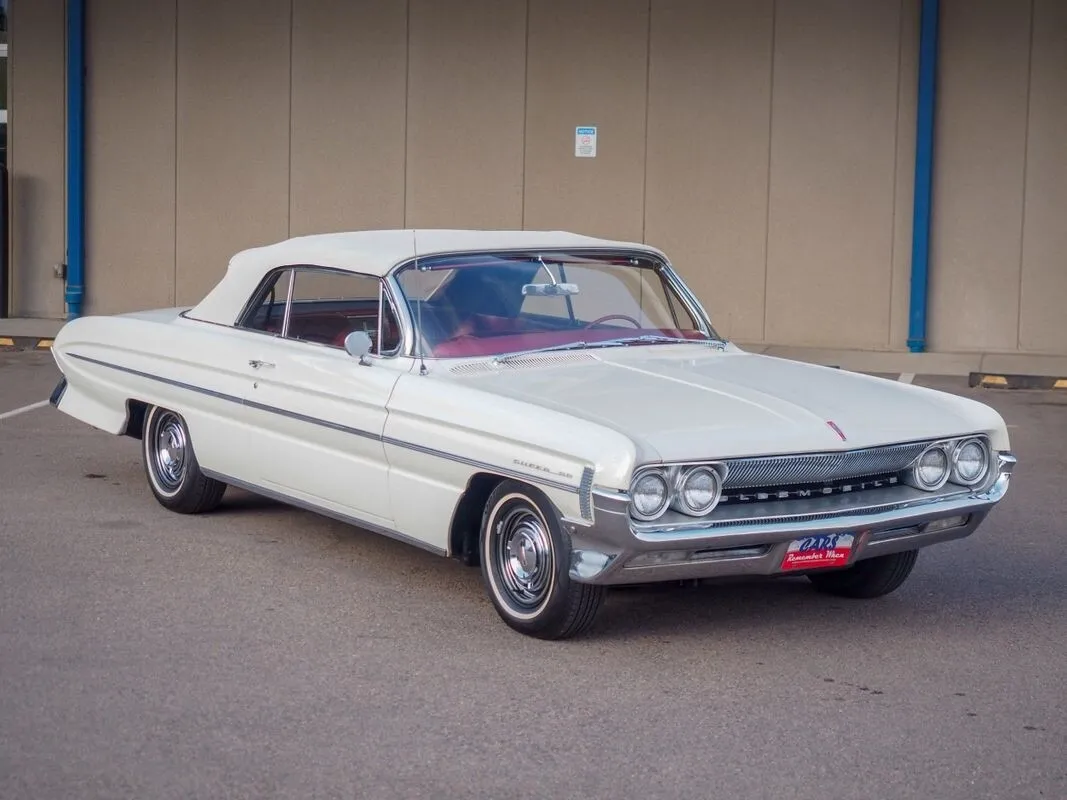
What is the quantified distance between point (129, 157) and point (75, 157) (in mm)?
553

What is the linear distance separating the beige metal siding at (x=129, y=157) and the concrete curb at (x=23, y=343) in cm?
173

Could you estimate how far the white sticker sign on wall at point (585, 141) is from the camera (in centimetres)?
1641

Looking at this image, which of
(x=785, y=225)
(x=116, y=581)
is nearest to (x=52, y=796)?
(x=116, y=581)

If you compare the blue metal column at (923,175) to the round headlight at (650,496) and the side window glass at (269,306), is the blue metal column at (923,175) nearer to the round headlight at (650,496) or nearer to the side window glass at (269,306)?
the side window glass at (269,306)

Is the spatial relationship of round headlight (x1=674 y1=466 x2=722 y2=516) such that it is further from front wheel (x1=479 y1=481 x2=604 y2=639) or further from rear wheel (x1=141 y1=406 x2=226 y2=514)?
rear wheel (x1=141 y1=406 x2=226 y2=514)

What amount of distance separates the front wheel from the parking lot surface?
0.09m

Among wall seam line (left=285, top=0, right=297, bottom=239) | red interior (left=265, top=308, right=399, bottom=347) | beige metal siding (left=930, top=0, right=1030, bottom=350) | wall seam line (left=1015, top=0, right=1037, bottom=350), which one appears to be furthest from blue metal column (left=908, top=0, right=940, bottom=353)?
red interior (left=265, top=308, right=399, bottom=347)

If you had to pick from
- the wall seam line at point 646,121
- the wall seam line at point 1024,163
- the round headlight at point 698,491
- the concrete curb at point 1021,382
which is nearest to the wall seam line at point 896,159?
the wall seam line at point 1024,163

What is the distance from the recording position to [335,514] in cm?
678

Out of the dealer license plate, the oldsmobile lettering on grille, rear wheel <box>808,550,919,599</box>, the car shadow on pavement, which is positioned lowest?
the car shadow on pavement

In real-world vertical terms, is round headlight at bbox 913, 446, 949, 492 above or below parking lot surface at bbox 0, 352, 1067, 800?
above

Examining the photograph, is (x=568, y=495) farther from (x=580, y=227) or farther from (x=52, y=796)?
(x=580, y=227)

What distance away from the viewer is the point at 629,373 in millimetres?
6438

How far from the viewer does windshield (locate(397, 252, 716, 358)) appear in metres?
6.64
